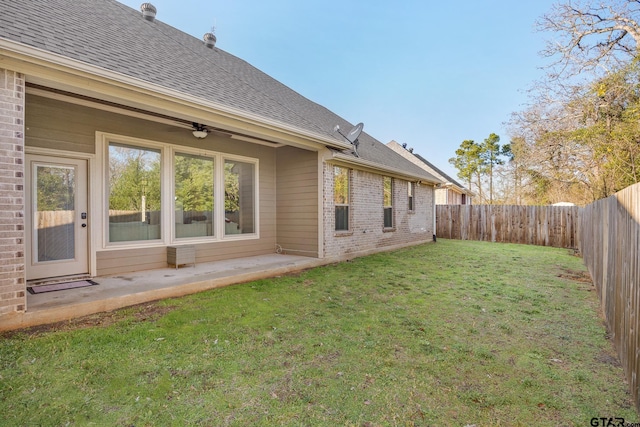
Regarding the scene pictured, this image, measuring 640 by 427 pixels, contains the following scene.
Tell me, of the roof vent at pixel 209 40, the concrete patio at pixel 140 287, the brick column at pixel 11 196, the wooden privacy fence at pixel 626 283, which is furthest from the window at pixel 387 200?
the brick column at pixel 11 196

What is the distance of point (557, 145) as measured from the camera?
39.0 ft

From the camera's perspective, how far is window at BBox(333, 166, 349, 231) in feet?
27.1

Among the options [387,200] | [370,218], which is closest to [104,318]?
[370,218]

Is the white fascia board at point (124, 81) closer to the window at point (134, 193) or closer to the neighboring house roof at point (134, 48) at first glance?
the neighboring house roof at point (134, 48)

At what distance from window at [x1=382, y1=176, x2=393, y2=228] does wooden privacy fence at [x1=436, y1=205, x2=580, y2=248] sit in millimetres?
6369

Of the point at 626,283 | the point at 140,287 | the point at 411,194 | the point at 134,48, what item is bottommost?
the point at 140,287

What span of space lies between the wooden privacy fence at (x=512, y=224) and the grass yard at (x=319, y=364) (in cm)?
961

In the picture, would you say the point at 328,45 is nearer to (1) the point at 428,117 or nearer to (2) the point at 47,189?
(1) the point at 428,117

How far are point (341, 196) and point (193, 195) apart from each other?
150 inches

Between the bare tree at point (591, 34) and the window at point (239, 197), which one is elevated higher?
the bare tree at point (591, 34)

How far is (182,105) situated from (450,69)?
17.1 metres

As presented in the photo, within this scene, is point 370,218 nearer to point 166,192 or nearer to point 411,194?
point 411,194

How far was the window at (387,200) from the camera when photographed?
10391mm

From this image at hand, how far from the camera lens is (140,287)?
461cm
